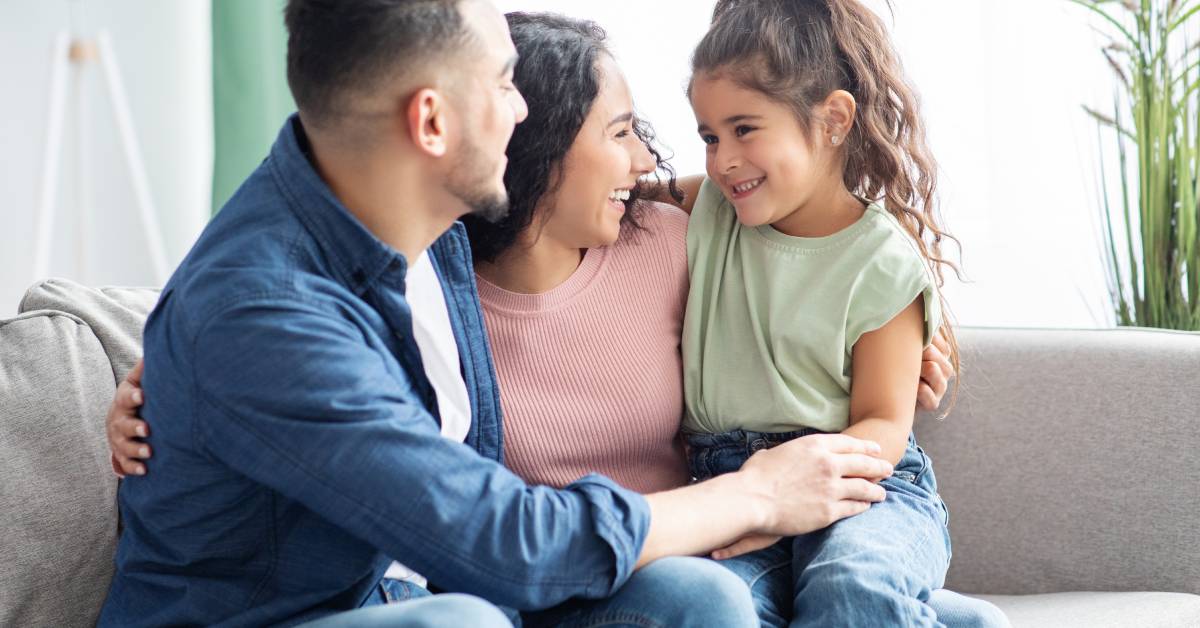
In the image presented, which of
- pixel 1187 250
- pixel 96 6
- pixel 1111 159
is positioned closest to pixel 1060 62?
pixel 1111 159

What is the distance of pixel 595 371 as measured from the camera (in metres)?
1.53

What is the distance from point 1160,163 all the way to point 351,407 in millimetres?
1914

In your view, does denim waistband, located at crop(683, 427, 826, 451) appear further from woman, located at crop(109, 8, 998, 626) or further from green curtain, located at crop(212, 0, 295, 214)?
green curtain, located at crop(212, 0, 295, 214)

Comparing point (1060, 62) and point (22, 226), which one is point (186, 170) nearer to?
point (22, 226)

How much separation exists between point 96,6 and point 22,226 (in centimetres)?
73

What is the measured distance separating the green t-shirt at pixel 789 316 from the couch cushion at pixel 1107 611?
1.27 feet

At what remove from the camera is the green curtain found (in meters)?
3.17

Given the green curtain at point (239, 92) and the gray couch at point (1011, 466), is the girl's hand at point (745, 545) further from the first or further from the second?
the green curtain at point (239, 92)

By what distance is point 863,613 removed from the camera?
1.29 m

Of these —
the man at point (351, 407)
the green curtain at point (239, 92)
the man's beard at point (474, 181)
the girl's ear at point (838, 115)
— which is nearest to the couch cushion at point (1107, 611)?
the man at point (351, 407)

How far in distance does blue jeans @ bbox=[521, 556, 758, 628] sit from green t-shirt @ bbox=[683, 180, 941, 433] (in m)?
0.36

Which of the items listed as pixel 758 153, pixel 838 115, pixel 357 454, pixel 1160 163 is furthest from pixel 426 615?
pixel 1160 163

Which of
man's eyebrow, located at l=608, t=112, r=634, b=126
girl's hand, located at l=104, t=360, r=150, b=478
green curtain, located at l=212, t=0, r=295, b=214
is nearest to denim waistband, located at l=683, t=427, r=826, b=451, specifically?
man's eyebrow, located at l=608, t=112, r=634, b=126

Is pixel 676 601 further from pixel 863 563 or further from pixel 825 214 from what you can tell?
pixel 825 214
